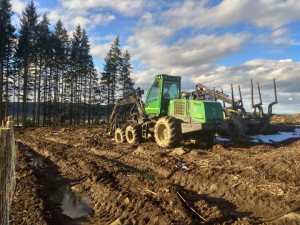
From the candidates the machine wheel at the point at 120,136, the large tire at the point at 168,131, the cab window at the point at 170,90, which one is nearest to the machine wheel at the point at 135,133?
the machine wheel at the point at 120,136

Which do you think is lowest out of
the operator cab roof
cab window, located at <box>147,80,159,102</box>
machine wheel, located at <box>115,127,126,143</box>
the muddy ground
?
the muddy ground

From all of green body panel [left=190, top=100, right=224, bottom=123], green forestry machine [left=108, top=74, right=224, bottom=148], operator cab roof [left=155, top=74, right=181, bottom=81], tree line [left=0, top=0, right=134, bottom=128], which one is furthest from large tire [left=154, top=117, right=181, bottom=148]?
tree line [left=0, top=0, right=134, bottom=128]

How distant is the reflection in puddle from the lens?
551 centimetres

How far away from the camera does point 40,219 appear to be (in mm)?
4594

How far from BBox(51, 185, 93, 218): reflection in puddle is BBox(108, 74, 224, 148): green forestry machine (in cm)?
592

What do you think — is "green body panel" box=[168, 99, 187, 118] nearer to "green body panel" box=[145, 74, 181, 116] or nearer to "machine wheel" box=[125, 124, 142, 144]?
"green body panel" box=[145, 74, 181, 116]

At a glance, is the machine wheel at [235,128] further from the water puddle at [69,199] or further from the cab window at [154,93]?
the water puddle at [69,199]

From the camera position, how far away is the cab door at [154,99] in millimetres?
13600

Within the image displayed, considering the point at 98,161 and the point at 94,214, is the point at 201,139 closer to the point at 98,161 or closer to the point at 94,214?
the point at 98,161

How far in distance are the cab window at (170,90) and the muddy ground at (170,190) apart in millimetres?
4379

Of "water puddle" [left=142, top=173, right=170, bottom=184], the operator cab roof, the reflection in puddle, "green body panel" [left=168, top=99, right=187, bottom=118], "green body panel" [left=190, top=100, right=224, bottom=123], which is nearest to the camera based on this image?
the reflection in puddle

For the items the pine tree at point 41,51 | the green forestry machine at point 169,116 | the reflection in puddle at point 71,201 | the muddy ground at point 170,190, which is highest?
the pine tree at point 41,51

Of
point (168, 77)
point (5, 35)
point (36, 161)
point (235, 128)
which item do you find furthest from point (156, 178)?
point (5, 35)

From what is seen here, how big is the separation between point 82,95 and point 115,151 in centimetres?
2793
